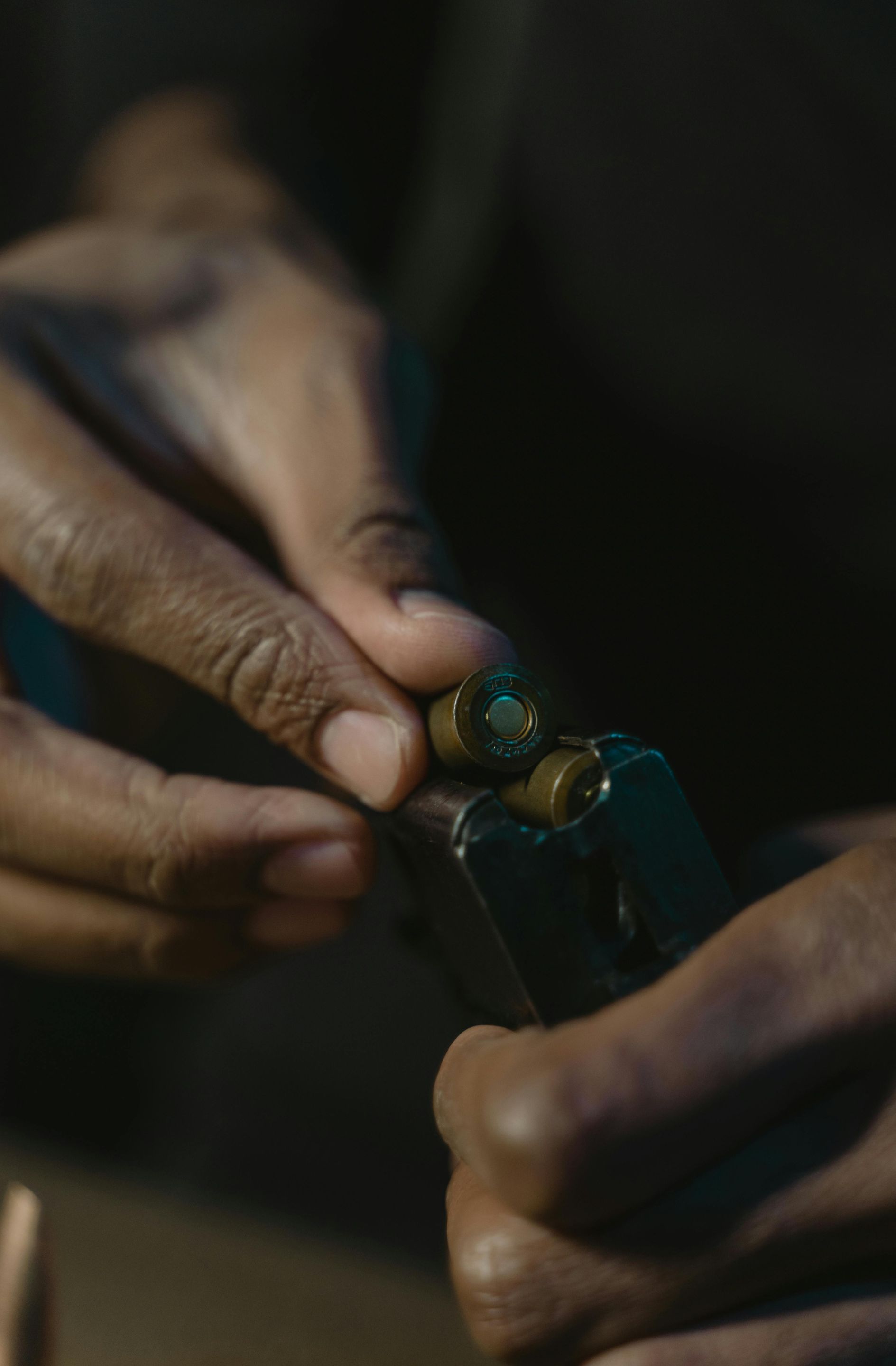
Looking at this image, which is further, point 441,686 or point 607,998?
point 441,686

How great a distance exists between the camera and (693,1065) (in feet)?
2.46

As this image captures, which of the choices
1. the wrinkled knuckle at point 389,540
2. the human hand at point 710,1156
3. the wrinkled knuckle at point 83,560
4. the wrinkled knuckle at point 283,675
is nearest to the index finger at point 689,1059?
the human hand at point 710,1156

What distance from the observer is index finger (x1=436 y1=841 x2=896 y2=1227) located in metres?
0.73

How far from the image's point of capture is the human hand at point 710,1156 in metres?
0.74

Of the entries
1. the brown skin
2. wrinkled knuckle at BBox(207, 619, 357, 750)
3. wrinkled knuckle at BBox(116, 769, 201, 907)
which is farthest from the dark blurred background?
wrinkled knuckle at BBox(207, 619, 357, 750)

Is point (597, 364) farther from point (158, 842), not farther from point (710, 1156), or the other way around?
point (710, 1156)

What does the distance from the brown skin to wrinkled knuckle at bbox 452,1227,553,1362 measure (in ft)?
1.54

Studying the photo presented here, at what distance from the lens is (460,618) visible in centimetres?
116

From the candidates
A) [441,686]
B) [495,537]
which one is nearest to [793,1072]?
[441,686]

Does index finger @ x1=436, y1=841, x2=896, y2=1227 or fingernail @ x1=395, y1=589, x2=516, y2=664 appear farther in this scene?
fingernail @ x1=395, y1=589, x2=516, y2=664

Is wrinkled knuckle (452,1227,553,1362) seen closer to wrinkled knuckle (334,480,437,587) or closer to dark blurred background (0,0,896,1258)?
wrinkled knuckle (334,480,437,587)

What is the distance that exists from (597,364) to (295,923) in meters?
1.72

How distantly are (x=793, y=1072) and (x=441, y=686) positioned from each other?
572 millimetres

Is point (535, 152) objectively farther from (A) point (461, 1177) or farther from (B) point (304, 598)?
(A) point (461, 1177)
